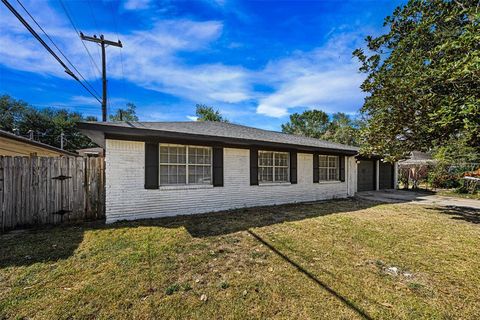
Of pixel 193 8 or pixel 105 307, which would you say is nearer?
pixel 105 307

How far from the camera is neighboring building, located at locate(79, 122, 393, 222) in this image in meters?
6.04

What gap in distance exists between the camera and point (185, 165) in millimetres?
7129

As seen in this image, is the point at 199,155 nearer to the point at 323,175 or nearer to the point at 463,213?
the point at 323,175

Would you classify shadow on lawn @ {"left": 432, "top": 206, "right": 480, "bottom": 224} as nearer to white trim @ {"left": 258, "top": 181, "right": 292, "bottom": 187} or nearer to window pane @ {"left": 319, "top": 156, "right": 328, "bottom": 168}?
window pane @ {"left": 319, "top": 156, "right": 328, "bottom": 168}

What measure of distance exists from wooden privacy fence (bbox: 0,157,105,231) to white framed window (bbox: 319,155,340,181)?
9.17m

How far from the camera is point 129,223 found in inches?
230

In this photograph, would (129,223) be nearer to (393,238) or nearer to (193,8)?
(393,238)

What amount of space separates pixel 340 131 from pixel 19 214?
33.6 meters

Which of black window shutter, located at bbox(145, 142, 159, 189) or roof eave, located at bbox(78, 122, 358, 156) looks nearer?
roof eave, located at bbox(78, 122, 358, 156)

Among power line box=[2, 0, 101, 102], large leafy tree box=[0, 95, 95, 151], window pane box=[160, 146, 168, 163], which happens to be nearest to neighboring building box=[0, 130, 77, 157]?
power line box=[2, 0, 101, 102]

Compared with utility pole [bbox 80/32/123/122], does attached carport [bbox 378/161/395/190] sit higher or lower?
lower

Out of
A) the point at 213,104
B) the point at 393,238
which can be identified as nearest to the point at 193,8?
the point at 393,238

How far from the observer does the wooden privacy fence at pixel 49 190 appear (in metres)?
5.45

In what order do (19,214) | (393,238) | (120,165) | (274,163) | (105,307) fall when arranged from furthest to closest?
(274,163) → (120,165) → (19,214) → (393,238) → (105,307)
